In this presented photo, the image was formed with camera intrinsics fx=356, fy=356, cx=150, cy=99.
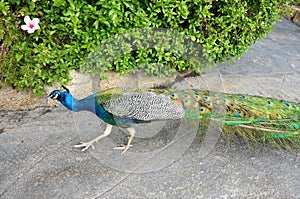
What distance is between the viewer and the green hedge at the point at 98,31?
9.77 ft

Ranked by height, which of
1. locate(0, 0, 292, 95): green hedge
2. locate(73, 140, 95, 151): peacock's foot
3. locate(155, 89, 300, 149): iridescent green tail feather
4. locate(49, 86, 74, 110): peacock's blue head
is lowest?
locate(73, 140, 95, 151): peacock's foot

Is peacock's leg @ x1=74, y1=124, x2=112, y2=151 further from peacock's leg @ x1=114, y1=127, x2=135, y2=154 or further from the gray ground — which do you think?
peacock's leg @ x1=114, y1=127, x2=135, y2=154

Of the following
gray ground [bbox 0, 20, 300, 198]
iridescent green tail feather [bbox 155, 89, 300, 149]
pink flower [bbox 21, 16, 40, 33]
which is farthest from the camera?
pink flower [bbox 21, 16, 40, 33]

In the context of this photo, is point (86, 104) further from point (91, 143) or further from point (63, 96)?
point (91, 143)

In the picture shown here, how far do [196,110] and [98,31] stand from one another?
1118mm

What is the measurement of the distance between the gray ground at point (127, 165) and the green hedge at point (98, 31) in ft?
1.26

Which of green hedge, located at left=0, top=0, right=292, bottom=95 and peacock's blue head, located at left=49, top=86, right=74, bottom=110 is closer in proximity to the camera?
peacock's blue head, located at left=49, top=86, right=74, bottom=110

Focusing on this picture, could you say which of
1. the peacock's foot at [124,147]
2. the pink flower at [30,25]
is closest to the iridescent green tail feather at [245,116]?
the peacock's foot at [124,147]

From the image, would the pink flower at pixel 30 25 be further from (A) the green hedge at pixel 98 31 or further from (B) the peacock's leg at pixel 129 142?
(B) the peacock's leg at pixel 129 142

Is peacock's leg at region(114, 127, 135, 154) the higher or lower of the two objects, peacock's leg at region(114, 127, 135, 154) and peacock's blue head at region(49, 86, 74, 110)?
the lower

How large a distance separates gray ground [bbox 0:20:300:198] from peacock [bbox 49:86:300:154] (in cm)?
16

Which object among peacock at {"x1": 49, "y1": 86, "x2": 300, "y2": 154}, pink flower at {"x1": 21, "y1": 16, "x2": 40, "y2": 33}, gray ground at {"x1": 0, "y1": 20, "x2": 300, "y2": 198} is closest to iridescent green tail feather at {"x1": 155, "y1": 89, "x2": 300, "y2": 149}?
peacock at {"x1": 49, "y1": 86, "x2": 300, "y2": 154}

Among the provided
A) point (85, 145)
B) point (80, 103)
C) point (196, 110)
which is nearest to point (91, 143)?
point (85, 145)

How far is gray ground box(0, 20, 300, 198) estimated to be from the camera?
2.55 meters
